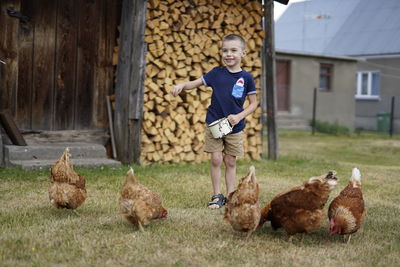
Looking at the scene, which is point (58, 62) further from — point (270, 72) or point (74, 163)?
point (270, 72)

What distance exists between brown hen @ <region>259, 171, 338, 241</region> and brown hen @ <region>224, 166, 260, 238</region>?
0.81 ft

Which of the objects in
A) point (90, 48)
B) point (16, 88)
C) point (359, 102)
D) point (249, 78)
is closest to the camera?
point (249, 78)

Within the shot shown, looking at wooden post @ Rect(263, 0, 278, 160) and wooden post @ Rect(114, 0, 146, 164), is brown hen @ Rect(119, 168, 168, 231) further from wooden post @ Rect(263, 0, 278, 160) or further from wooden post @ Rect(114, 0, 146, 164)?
wooden post @ Rect(263, 0, 278, 160)

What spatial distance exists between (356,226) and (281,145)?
9.55 metres

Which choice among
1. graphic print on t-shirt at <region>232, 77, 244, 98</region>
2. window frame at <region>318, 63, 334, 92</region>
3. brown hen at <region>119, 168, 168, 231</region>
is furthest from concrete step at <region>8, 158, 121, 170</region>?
window frame at <region>318, 63, 334, 92</region>

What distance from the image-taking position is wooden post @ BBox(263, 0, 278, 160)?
9367 millimetres

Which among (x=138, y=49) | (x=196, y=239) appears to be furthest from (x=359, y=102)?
(x=196, y=239)

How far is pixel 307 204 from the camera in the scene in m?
4.23

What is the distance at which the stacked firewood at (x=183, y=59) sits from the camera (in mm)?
8227

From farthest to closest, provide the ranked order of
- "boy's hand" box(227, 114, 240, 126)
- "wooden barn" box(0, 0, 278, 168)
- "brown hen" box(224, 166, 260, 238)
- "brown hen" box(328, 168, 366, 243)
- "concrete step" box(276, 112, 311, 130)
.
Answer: "concrete step" box(276, 112, 311, 130)
"wooden barn" box(0, 0, 278, 168)
"boy's hand" box(227, 114, 240, 126)
"brown hen" box(328, 168, 366, 243)
"brown hen" box(224, 166, 260, 238)

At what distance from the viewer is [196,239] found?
4.23 metres

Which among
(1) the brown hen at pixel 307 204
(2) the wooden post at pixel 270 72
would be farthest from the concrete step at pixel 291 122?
(1) the brown hen at pixel 307 204

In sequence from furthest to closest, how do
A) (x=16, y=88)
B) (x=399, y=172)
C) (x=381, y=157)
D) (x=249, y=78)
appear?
(x=381, y=157) < (x=399, y=172) < (x=16, y=88) < (x=249, y=78)

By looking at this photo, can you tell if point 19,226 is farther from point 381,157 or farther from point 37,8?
point 381,157
